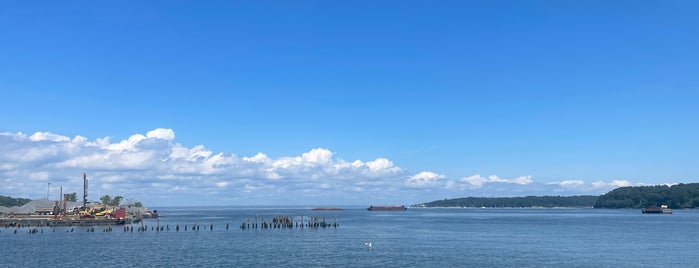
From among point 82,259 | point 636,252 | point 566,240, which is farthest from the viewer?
point 566,240

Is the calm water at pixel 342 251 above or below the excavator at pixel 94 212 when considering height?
below

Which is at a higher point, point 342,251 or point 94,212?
point 94,212

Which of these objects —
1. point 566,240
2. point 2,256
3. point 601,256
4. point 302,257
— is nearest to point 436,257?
point 302,257

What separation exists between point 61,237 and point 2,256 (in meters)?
35.7

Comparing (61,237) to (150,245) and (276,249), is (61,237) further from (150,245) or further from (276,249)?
(276,249)

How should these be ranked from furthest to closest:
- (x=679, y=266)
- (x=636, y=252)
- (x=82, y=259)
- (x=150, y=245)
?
(x=150, y=245) → (x=636, y=252) → (x=82, y=259) → (x=679, y=266)

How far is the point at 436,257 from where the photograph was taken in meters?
75.9

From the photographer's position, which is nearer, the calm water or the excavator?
the calm water

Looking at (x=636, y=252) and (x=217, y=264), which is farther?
(x=636, y=252)

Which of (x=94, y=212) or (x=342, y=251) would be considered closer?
(x=342, y=251)

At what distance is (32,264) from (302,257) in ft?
113

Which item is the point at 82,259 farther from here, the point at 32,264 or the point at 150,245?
the point at 150,245

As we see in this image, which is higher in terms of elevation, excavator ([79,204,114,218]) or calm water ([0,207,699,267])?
excavator ([79,204,114,218])

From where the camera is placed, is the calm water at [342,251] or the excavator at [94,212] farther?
the excavator at [94,212]
